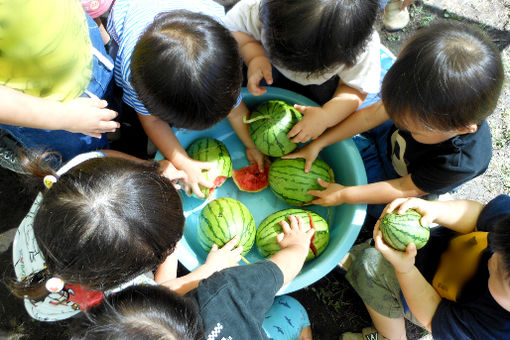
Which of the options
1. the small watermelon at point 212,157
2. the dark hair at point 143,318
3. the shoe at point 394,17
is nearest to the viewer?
the dark hair at point 143,318

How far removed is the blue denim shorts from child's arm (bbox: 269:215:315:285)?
1.11m

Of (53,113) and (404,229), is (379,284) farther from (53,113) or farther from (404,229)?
(53,113)

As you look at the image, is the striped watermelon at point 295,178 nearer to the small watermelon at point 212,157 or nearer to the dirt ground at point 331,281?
the small watermelon at point 212,157

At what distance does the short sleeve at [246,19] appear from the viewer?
2.02 metres

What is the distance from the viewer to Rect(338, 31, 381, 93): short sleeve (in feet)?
6.38

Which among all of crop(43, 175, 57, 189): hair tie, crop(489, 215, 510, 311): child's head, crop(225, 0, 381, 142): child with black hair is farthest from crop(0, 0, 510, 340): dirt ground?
crop(43, 175, 57, 189): hair tie

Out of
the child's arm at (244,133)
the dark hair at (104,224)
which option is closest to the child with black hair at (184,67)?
the dark hair at (104,224)

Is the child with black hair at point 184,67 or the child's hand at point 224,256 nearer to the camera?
the child with black hair at point 184,67

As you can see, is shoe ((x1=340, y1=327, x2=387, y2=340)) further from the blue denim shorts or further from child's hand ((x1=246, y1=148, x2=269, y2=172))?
the blue denim shorts

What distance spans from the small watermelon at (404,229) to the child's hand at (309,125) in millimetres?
605

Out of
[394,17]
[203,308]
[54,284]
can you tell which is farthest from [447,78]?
[394,17]

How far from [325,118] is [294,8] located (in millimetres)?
729

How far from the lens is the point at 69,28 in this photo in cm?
159

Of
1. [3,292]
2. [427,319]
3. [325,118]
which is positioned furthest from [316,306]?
[3,292]
